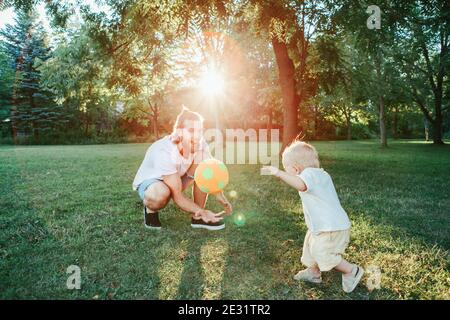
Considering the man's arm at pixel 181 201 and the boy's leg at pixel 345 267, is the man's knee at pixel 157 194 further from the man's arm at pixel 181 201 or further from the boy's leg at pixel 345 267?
the boy's leg at pixel 345 267

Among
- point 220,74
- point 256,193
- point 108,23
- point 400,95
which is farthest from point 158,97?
point 256,193

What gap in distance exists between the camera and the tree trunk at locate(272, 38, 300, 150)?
12.6 meters

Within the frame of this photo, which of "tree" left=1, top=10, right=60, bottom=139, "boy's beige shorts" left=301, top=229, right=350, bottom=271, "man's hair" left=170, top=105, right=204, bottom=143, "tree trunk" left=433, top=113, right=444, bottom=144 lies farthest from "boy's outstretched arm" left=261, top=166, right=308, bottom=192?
"tree" left=1, top=10, right=60, bottom=139

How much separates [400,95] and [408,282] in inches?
1094

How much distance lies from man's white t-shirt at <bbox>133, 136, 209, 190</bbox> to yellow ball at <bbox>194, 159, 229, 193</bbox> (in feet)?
0.85

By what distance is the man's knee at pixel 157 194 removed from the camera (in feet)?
14.1

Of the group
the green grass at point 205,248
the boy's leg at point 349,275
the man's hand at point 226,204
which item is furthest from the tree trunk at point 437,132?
the boy's leg at point 349,275

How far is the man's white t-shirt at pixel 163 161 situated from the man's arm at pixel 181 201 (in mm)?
88

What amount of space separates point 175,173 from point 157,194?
376mm

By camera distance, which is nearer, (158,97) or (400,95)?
(400,95)

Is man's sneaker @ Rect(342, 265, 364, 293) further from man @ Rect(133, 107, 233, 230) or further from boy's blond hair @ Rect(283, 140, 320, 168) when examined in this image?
man @ Rect(133, 107, 233, 230)
